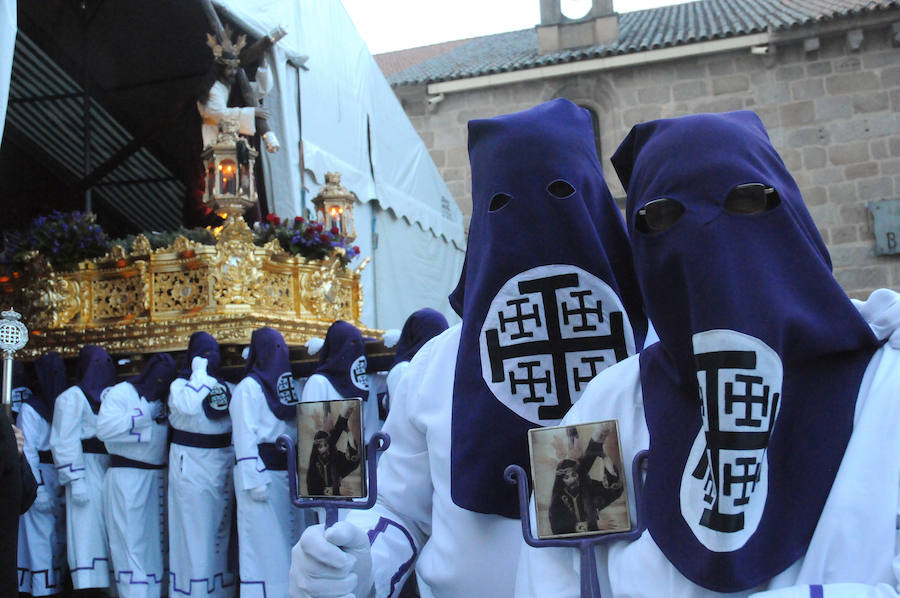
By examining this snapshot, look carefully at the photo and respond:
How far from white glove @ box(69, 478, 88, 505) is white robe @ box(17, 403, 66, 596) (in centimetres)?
38

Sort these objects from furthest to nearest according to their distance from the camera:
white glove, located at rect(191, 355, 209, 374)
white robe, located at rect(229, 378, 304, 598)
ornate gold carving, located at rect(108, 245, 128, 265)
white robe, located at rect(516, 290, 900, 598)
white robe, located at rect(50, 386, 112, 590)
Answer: ornate gold carving, located at rect(108, 245, 128, 265)
white robe, located at rect(50, 386, 112, 590)
white glove, located at rect(191, 355, 209, 374)
white robe, located at rect(229, 378, 304, 598)
white robe, located at rect(516, 290, 900, 598)

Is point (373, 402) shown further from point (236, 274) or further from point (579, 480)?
point (579, 480)

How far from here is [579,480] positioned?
1594 mm

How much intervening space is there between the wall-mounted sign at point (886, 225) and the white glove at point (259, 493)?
12303mm

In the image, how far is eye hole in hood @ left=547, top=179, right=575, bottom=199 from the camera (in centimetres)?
211

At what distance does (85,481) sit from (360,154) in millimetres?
5199

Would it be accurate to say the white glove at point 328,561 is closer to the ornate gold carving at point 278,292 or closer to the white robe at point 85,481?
the white robe at point 85,481

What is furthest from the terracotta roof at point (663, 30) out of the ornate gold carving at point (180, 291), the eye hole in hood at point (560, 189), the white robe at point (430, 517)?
the white robe at point (430, 517)

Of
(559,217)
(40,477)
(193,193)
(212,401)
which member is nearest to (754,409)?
(559,217)

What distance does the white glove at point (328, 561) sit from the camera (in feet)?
5.93

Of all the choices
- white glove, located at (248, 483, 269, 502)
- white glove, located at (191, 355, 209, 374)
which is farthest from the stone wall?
white glove, located at (248, 483, 269, 502)

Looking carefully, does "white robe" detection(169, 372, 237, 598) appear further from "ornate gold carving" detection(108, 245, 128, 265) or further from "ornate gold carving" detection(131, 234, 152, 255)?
"ornate gold carving" detection(108, 245, 128, 265)

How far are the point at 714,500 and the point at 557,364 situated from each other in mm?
687

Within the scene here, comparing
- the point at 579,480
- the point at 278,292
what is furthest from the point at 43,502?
the point at 579,480
